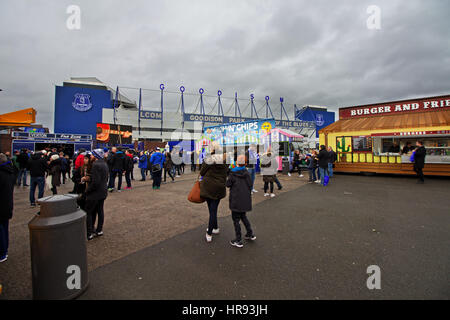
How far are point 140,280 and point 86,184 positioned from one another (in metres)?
2.46

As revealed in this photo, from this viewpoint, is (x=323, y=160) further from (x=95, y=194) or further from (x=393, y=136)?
(x=95, y=194)

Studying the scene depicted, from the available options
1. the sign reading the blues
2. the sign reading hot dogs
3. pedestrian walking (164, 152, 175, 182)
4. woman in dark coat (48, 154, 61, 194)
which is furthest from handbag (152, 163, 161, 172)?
the sign reading the blues

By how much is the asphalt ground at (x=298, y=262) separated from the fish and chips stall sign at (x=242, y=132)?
7.40 m

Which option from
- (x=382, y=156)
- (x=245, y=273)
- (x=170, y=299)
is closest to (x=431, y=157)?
(x=382, y=156)

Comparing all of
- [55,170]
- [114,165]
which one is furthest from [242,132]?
[55,170]

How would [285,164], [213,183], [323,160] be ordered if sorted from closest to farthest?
1. [213,183]
2. [323,160]
3. [285,164]

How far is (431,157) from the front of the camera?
11578 millimetres

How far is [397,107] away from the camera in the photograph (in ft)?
46.6

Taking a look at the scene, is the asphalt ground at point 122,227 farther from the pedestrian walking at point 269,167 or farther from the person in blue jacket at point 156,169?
the person in blue jacket at point 156,169

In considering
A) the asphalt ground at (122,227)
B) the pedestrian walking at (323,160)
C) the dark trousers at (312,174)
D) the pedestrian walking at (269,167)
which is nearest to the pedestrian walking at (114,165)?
the asphalt ground at (122,227)

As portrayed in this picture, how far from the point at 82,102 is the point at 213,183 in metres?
52.1

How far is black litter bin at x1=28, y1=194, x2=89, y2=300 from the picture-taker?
2.31 meters
